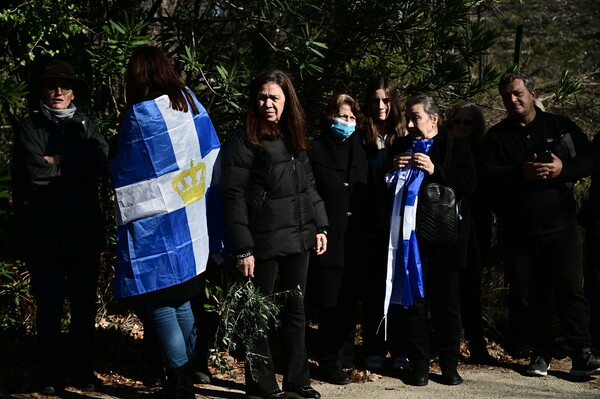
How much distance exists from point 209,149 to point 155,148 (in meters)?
0.40

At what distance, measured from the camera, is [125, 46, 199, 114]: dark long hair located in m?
4.55

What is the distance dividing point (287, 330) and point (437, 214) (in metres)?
1.30

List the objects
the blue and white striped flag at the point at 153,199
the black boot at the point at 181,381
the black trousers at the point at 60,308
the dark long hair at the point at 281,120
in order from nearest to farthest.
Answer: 1. the blue and white striped flag at the point at 153,199
2. the black boot at the point at 181,381
3. the dark long hair at the point at 281,120
4. the black trousers at the point at 60,308

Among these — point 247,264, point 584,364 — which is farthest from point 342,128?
point 584,364

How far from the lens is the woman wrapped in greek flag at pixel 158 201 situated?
4.53m

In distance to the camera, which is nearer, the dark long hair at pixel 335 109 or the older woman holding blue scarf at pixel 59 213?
the older woman holding blue scarf at pixel 59 213

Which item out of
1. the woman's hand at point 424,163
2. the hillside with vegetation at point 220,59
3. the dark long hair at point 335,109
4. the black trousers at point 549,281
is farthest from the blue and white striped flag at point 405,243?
the black trousers at point 549,281

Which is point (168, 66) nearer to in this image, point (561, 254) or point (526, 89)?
point (526, 89)

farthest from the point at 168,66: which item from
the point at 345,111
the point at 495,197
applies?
the point at 495,197

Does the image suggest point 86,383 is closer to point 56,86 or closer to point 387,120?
point 56,86

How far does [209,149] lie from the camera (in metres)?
4.82

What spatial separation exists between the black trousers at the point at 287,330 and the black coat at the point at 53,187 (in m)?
1.24

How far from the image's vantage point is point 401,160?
5.50 m

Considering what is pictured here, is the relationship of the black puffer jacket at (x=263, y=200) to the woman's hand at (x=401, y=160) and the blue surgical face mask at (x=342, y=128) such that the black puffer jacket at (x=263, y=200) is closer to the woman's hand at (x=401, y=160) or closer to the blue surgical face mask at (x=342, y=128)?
the blue surgical face mask at (x=342, y=128)
